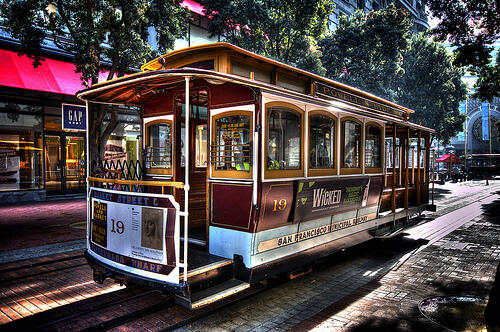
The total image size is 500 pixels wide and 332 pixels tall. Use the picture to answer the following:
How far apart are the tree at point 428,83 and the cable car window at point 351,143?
20527 mm

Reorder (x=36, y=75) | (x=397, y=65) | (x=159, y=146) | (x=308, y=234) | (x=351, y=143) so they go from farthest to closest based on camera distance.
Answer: (x=397, y=65), (x=36, y=75), (x=351, y=143), (x=159, y=146), (x=308, y=234)

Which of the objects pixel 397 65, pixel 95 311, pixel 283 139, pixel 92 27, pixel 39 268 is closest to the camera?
pixel 95 311

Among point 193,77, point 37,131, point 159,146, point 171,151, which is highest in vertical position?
point 37,131

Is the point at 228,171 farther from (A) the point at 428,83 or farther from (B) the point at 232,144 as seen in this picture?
(A) the point at 428,83

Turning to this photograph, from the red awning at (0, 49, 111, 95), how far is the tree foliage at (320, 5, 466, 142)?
48.2 feet

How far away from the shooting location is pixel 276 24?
16.9 m

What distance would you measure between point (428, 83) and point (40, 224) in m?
25.7

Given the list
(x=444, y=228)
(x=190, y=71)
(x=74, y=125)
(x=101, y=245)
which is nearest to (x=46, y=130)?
(x=74, y=125)

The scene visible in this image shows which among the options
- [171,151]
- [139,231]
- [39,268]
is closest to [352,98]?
[171,151]

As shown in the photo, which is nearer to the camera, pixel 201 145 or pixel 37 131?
pixel 201 145

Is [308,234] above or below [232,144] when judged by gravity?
Answer: below

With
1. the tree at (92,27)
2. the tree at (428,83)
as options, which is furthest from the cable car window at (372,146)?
the tree at (428,83)

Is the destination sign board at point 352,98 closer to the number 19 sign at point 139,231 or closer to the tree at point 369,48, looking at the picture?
the number 19 sign at point 139,231

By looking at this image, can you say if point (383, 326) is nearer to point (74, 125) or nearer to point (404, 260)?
point (404, 260)
